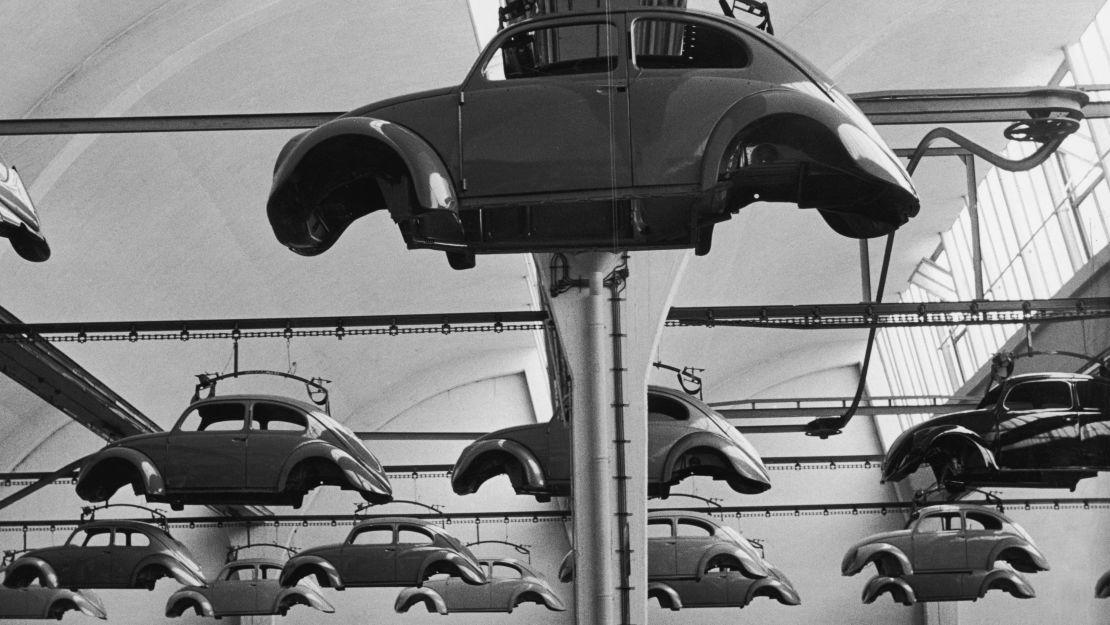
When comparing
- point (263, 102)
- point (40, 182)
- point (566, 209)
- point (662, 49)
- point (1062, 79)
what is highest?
point (1062, 79)

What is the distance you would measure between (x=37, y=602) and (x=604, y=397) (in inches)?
461

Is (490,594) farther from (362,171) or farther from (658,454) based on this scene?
(362,171)

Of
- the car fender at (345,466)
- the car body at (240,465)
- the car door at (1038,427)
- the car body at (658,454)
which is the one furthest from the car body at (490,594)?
the car door at (1038,427)

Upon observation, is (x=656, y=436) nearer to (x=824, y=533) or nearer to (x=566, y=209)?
(x=566, y=209)

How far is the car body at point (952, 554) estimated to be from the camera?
18.7 m

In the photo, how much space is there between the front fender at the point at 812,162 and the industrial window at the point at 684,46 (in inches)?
18.1

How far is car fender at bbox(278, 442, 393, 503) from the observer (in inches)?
543

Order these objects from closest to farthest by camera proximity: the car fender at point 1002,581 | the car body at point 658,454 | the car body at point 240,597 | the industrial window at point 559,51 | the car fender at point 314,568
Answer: the industrial window at point 559,51, the car body at point 658,454, the car fender at point 314,568, the car fender at point 1002,581, the car body at point 240,597

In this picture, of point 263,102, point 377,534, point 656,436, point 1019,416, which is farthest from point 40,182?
point 377,534

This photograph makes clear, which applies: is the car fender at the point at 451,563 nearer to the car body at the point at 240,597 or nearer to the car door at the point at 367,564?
the car door at the point at 367,564

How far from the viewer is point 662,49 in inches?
253

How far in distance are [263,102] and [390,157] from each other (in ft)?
42.3

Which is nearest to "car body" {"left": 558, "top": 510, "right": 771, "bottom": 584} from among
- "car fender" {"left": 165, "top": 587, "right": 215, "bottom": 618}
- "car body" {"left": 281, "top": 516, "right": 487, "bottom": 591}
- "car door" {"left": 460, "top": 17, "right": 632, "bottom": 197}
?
"car body" {"left": 281, "top": 516, "right": 487, "bottom": 591}

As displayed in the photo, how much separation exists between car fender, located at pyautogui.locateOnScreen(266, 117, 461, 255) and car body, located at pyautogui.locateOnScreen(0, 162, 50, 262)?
3132 millimetres
